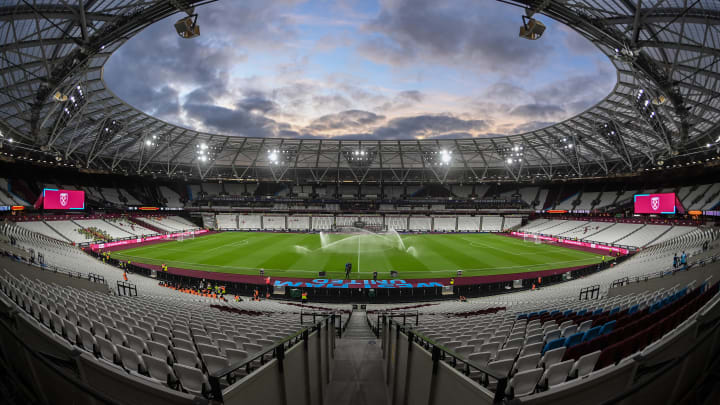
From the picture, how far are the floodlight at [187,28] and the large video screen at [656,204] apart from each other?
6776 centimetres

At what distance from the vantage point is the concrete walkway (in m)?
6.80

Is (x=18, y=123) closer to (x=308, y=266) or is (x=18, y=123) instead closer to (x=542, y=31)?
(x=308, y=266)

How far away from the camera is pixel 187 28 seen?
14.1 metres

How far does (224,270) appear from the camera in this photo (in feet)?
95.7

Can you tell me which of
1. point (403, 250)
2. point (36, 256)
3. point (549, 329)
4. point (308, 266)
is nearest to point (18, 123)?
point (36, 256)

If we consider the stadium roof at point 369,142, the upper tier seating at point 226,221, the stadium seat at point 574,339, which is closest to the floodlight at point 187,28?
the stadium roof at point 369,142

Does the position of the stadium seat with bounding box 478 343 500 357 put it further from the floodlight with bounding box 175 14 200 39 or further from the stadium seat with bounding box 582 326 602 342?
the floodlight with bounding box 175 14 200 39

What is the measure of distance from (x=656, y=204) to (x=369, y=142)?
5606 cm

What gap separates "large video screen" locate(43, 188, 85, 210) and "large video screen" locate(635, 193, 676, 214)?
103 m

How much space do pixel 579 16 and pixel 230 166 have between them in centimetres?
7396

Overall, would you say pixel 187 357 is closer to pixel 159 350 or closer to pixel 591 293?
pixel 159 350

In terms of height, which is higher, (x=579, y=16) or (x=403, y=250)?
(x=579, y=16)

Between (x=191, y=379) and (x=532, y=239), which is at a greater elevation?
(x=191, y=379)

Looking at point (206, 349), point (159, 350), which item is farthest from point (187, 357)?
point (159, 350)
